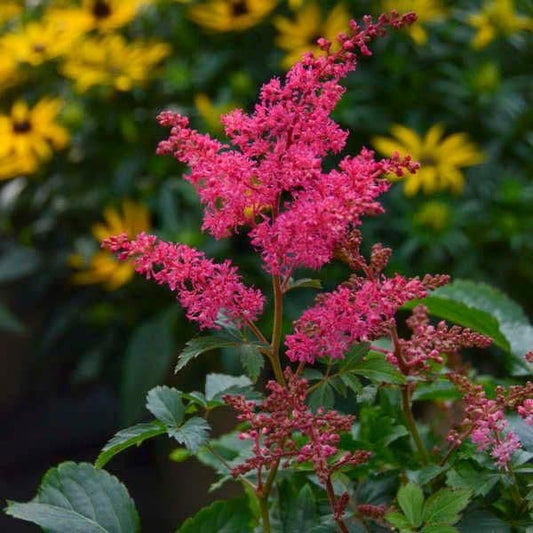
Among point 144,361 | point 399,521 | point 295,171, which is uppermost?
point 295,171

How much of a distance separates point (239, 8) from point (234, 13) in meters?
0.01

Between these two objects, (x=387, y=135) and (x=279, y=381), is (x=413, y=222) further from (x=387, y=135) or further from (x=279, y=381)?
(x=279, y=381)

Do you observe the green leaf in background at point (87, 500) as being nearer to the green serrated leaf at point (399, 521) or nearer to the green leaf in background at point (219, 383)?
the green leaf in background at point (219, 383)

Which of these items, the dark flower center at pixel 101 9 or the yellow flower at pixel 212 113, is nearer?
the yellow flower at pixel 212 113

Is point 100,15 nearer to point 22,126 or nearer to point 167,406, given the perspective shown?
point 22,126

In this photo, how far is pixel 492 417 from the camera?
2.26 ft

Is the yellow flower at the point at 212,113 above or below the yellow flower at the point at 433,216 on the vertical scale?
above

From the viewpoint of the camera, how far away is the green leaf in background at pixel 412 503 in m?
0.71

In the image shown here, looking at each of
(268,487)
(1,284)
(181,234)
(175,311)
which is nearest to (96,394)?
(1,284)

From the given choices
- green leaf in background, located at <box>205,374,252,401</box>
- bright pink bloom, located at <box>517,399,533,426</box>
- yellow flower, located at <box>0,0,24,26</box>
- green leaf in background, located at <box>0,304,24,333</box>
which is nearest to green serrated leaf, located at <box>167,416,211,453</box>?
green leaf in background, located at <box>205,374,252,401</box>

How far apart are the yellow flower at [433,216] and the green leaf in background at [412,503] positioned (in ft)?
3.65

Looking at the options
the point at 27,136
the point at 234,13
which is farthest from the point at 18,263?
the point at 234,13

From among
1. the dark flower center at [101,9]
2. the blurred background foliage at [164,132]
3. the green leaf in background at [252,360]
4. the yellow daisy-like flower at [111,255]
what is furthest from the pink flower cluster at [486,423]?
the dark flower center at [101,9]

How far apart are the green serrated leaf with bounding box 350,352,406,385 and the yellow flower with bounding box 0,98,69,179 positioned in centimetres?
129
